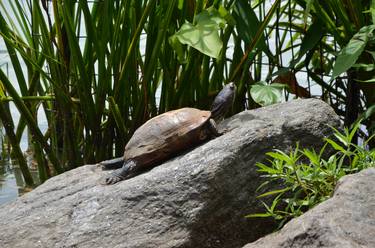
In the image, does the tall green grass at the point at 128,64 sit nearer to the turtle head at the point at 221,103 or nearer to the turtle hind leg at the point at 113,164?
the turtle head at the point at 221,103

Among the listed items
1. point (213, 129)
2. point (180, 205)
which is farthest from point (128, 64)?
point (180, 205)

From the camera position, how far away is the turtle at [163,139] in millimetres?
2732

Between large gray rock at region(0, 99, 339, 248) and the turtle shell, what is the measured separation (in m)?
0.06

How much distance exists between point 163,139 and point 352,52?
806mm

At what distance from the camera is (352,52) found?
9.49 ft

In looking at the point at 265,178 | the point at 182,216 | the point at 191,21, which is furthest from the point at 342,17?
the point at 182,216

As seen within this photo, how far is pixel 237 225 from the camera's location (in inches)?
101

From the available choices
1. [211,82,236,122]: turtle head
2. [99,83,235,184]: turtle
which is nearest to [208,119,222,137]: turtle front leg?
[99,83,235,184]: turtle

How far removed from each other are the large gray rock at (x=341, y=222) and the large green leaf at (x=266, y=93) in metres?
1.08

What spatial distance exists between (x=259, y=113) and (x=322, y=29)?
2.82ft

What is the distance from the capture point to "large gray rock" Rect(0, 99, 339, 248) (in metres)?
2.50

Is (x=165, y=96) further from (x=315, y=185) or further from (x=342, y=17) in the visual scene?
(x=315, y=185)

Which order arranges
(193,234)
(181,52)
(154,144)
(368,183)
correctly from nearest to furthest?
(368,183) → (193,234) → (154,144) → (181,52)

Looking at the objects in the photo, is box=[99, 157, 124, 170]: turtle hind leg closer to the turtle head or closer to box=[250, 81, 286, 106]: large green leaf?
the turtle head
